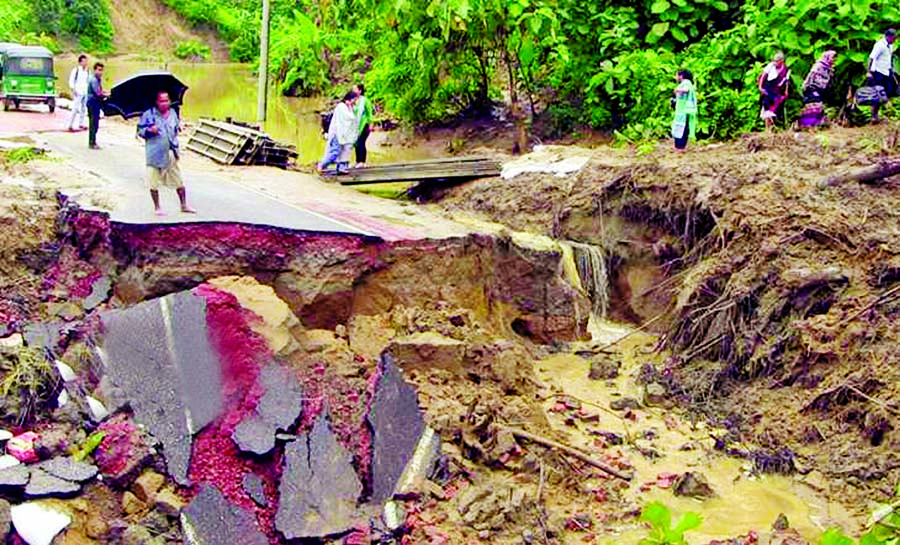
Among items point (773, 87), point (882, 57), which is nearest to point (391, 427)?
point (773, 87)

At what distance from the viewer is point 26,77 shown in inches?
969

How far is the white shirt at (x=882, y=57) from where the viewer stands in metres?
15.4

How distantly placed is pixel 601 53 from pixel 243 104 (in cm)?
2101

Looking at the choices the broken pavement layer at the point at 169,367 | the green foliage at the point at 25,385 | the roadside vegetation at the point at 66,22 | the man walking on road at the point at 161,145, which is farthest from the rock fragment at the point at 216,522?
the roadside vegetation at the point at 66,22

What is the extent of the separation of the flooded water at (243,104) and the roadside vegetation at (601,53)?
8.41 feet

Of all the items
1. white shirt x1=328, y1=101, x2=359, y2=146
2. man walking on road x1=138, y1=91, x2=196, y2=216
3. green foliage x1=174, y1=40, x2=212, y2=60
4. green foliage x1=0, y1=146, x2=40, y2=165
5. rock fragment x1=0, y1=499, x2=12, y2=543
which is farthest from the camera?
green foliage x1=174, y1=40, x2=212, y2=60

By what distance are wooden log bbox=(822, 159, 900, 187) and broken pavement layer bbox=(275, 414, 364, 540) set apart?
7.75 m

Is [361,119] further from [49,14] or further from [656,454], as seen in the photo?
[49,14]

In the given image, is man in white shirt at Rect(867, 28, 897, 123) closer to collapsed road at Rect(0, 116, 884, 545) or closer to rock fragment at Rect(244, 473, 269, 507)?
collapsed road at Rect(0, 116, 884, 545)

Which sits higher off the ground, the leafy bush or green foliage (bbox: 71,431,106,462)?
the leafy bush

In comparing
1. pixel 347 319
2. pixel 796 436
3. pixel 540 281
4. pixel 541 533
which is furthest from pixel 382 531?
pixel 540 281

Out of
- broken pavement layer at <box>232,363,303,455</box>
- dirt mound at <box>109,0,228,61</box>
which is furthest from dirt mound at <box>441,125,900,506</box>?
dirt mound at <box>109,0,228,61</box>

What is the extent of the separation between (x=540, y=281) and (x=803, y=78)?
725 cm

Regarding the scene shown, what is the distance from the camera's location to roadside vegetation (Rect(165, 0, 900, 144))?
56.1ft
